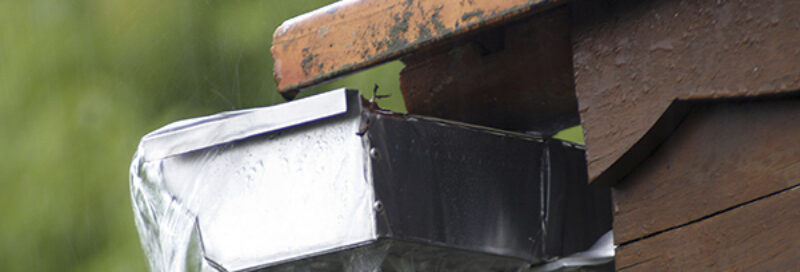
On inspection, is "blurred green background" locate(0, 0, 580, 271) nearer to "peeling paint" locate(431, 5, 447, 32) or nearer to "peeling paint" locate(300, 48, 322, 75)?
"peeling paint" locate(300, 48, 322, 75)

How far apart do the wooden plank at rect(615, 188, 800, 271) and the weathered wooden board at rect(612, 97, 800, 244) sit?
0.01m

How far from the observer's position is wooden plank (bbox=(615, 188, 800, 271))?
3.56 ft

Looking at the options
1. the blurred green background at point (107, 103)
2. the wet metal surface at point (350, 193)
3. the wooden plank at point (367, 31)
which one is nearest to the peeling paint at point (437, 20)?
the wooden plank at point (367, 31)

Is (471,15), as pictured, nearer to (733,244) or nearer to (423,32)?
(423,32)

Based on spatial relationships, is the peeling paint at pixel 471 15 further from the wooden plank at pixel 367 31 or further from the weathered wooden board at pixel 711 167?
the weathered wooden board at pixel 711 167

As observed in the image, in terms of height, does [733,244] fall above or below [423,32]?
below

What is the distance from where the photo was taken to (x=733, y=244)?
1.14 m

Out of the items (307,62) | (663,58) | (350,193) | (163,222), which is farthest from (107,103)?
(663,58)

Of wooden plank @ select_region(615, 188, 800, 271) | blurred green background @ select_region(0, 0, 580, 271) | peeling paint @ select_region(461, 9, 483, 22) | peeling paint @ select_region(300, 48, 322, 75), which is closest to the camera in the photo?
wooden plank @ select_region(615, 188, 800, 271)

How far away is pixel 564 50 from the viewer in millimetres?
1410

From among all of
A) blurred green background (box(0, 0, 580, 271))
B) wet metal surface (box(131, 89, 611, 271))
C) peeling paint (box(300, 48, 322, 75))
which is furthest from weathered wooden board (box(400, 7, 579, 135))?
blurred green background (box(0, 0, 580, 271))

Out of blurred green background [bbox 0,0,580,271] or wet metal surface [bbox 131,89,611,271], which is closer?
wet metal surface [bbox 131,89,611,271]

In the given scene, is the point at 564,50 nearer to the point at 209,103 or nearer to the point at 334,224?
the point at 334,224

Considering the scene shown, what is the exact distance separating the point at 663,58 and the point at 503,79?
35 cm
